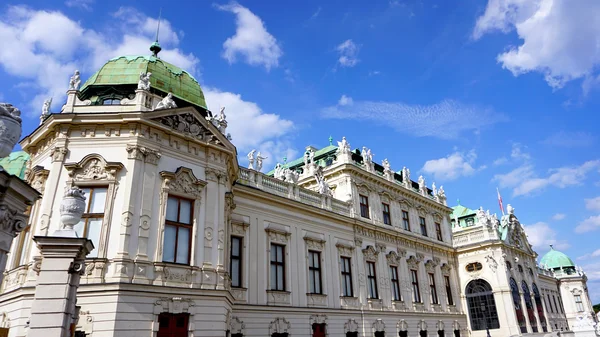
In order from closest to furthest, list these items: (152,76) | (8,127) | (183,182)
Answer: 1. (8,127)
2. (183,182)
3. (152,76)

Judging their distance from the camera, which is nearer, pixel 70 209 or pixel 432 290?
pixel 70 209

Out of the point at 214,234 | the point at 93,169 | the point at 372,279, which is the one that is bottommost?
the point at 372,279

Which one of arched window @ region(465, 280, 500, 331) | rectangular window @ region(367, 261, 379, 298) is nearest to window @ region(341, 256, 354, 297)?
rectangular window @ region(367, 261, 379, 298)

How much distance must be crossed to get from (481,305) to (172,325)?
99.3 feet

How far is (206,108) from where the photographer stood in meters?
22.1

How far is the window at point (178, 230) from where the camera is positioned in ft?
53.8

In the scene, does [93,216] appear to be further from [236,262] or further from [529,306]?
[529,306]

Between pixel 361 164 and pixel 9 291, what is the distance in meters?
23.4

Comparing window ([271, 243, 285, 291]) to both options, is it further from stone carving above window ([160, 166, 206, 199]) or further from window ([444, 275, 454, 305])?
window ([444, 275, 454, 305])

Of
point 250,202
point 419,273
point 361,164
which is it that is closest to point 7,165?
point 250,202

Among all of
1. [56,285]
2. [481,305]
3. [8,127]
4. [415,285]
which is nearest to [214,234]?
[56,285]

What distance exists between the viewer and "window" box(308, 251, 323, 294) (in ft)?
79.9

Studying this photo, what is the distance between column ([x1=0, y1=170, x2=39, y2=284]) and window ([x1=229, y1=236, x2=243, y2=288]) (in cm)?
1445

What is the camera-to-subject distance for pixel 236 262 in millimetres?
21109
